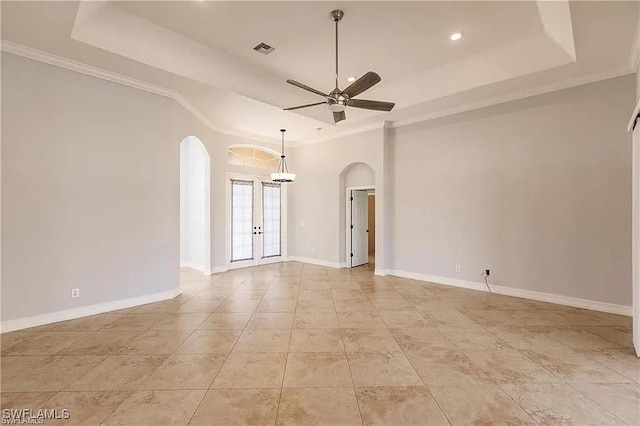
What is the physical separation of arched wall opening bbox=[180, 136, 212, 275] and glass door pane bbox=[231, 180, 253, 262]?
2.37ft

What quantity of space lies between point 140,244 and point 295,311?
268 cm

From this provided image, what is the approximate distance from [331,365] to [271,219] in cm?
592

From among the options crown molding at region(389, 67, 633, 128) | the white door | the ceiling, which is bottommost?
the white door

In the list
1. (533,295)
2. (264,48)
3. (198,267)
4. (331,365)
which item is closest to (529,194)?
(533,295)

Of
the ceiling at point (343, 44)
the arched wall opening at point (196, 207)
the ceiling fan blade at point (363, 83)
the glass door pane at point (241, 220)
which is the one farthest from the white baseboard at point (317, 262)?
the ceiling fan blade at point (363, 83)

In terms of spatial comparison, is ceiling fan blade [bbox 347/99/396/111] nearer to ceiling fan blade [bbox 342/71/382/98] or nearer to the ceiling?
ceiling fan blade [bbox 342/71/382/98]

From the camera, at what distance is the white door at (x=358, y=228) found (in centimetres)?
779

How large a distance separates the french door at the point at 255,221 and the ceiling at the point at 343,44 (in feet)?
8.71

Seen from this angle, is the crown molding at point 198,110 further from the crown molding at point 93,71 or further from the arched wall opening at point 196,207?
the arched wall opening at point 196,207

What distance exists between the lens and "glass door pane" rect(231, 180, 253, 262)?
751 cm

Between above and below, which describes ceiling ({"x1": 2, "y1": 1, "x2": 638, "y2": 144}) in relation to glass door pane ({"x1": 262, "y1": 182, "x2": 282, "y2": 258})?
above

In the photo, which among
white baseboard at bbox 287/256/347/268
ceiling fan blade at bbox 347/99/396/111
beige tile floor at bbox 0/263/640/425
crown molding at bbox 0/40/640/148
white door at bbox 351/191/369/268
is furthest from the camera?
white door at bbox 351/191/369/268

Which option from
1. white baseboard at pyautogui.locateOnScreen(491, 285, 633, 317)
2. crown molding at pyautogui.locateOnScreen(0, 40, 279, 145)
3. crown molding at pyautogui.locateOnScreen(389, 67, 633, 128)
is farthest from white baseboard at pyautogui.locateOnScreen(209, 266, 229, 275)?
white baseboard at pyautogui.locateOnScreen(491, 285, 633, 317)

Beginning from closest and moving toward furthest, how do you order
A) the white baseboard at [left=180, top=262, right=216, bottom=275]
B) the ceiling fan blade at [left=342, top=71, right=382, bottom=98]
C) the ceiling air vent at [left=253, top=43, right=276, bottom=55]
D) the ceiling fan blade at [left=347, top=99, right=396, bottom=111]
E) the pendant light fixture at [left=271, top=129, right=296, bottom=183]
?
the ceiling fan blade at [left=342, top=71, right=382, bottom=98], the ceiling fan blade at [left=347, top=99, right=396, bottom=111], the ceiling air vent at [left=253, top=43, right=276, bottom=55], the white baseboard at [left=180, top=262, right=216, bottom=275], the pendant light fixture at [left=271, top=129, right=296, bottom=183]
